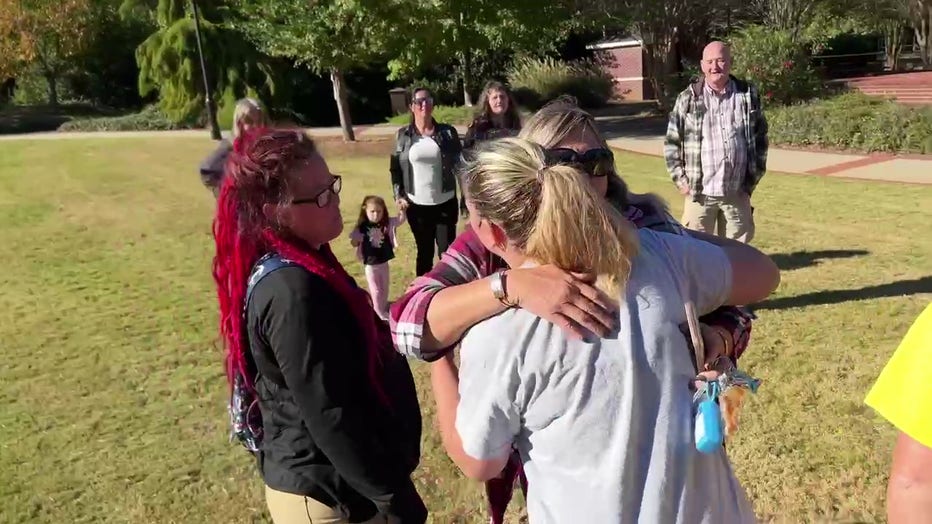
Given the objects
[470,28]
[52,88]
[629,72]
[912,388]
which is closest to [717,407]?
[912,388]

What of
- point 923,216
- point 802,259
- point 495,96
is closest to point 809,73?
point 923,216

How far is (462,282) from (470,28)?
2066cm

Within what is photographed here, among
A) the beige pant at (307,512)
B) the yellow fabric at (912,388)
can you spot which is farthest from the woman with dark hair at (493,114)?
the yellow fabric at (912,388)

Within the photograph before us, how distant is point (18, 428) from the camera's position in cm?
489

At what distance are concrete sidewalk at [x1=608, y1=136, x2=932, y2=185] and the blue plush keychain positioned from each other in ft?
39.5

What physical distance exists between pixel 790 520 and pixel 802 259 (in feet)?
14.8

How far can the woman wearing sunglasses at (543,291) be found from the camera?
147 cm

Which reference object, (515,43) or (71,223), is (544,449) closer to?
(71,223)

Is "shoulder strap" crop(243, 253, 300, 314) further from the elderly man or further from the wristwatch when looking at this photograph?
the elderly man

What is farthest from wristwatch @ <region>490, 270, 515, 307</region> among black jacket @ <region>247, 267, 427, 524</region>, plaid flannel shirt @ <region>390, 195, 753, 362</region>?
black jacket @ <region>247, 267, 427, 524</region>

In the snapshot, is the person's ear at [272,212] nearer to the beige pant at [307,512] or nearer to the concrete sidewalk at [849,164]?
the beige pant at [307,512]

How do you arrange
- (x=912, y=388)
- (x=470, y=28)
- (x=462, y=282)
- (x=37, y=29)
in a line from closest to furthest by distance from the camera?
(x=912, y=388)
(x=462, y=282)
(x=470, y=28)
(x=37, y=29)

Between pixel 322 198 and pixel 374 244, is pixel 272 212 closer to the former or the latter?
pixel 322 198

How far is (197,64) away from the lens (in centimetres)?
3056
